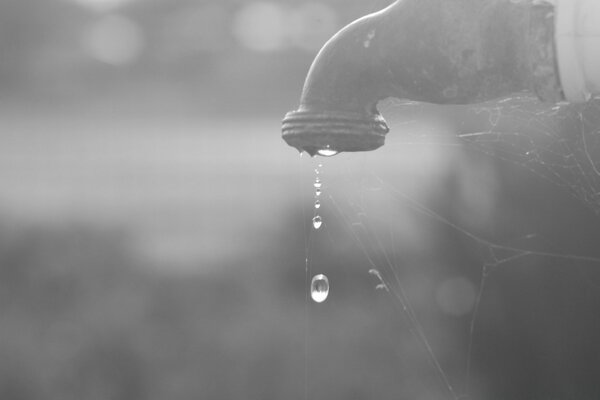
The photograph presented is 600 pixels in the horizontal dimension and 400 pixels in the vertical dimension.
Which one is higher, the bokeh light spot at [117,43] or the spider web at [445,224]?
the bokeh light spot at [117,43]

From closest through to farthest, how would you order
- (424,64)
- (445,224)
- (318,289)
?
(424,64) → (318,289) → (445,224)

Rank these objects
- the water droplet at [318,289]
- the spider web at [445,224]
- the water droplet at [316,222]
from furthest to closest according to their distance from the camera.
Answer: the spider web at [445,224] < the water droplet at [318,289] < the water droplet at [316,222]

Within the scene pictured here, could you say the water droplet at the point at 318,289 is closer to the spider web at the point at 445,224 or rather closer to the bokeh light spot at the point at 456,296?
the spider web at the point at 445,224

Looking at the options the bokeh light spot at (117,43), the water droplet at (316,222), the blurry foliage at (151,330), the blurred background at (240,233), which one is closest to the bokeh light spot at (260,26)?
the blurred background at (240,233)

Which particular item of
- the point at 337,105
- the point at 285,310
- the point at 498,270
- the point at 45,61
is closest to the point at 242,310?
the point at 285,310

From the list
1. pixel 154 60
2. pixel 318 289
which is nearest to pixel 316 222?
pixel 318 289

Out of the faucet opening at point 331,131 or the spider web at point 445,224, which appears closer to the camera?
the faucet opening at point 331,131

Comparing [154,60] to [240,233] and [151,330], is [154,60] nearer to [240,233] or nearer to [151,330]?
[240,233]

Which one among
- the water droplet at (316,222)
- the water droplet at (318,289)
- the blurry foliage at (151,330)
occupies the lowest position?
the blurry foliage at (151,330)

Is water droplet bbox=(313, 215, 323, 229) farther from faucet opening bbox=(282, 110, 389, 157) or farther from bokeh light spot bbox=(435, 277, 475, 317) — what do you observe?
bokeh light spot bbox=(435, 277, 475, 317)
